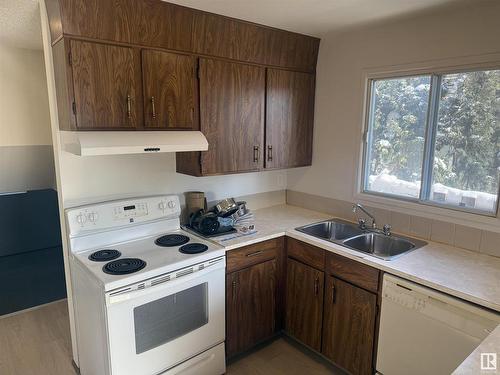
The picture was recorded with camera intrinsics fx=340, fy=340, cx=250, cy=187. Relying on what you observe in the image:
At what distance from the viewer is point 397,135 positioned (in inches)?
98.7

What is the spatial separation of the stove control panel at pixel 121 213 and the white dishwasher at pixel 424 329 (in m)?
1.51

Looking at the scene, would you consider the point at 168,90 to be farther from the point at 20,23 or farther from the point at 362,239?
the point at 362,239

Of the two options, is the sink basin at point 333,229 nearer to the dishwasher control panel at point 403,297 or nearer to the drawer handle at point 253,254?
the drawer handle at point 253,254

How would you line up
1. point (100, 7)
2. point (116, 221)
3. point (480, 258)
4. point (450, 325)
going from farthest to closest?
point (116, 221)
point (480, 258)
point (100, 7)
point (450, 325)

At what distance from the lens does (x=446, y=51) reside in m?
2.15

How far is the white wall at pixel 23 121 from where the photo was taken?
10.3 feet

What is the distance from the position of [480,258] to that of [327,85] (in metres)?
1.70

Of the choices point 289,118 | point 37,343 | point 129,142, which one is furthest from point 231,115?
point 37,343

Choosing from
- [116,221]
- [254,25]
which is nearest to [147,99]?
[116,221]

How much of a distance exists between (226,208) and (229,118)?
68 centimetres

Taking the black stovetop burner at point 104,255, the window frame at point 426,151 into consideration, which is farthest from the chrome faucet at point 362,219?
the black stovetop burner at point 104,255

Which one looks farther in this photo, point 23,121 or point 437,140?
point 23,121

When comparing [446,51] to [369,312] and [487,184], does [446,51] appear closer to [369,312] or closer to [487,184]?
[487,184]

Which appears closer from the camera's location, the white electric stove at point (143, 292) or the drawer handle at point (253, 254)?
the white electric stove at point (143, 292)
